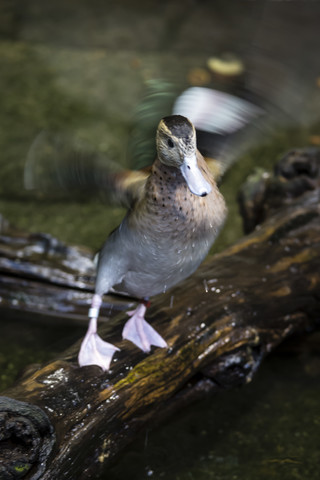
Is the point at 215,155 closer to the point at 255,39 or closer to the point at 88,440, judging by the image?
the point at 88,440

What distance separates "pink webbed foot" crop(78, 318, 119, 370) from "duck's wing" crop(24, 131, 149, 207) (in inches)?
17.8

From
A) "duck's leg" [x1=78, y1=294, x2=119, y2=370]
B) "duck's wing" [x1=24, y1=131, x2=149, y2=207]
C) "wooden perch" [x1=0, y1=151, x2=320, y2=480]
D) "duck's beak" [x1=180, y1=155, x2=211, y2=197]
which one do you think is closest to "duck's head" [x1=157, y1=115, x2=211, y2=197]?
"duck's beak" [x1=180, y1=155, x2=211, y2=197]

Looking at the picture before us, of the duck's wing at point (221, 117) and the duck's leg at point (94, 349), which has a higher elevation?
the duck's wing at point (221, 117)

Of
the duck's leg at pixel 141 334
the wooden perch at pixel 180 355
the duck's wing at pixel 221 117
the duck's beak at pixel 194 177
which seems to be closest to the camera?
the duck's beak at pixel 194 177

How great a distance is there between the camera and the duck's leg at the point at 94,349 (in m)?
1.96

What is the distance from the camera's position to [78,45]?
5145 mm

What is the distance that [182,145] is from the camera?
5.13ft

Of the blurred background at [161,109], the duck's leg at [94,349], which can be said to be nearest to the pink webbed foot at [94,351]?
the duck's leg at [94,349]

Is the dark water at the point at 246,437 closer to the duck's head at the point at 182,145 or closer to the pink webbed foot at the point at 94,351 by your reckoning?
the pink webbed foot at the point at 94,351

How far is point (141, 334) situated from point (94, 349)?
6.9 inches

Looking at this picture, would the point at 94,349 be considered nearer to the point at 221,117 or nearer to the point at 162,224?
the point at 162,224

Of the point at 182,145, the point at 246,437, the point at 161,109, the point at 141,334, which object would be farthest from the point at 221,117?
the point at 246,437

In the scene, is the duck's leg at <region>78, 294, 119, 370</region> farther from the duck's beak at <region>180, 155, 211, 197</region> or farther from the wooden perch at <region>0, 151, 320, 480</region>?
the duck's beak at <region>180, 155, 211, 197</region>

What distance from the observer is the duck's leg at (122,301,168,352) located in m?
2.06
